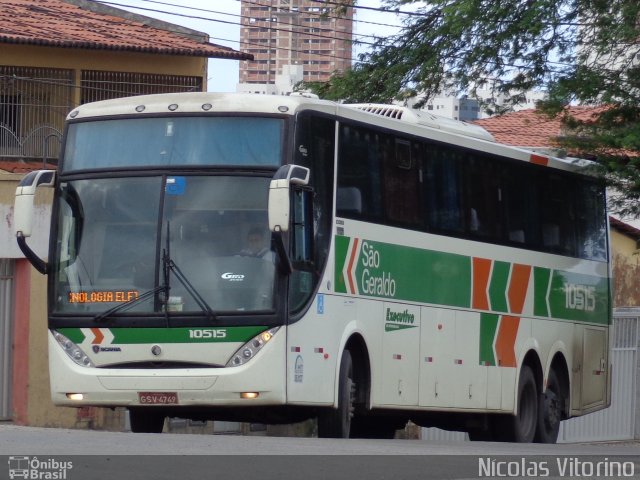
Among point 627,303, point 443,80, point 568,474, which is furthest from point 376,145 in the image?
point 627,303

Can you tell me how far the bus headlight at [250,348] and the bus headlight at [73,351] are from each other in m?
1.37

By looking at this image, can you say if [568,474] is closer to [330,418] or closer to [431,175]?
[330,418]

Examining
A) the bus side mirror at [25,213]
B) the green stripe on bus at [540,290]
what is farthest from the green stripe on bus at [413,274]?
the bus side mirror at [25,213]

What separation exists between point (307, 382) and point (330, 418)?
A: 2.40ft

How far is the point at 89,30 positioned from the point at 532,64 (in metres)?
11.6

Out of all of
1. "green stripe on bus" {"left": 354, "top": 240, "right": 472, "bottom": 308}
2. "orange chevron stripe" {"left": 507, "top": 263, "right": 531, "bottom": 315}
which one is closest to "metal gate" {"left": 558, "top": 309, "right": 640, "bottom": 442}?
"orange chevron stripe" {"left": 507, "top": 263, "right": 531, "bottom": 315}

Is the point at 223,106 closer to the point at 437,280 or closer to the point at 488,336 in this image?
the point at 437,280

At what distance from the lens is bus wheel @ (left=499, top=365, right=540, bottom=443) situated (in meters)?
18.1

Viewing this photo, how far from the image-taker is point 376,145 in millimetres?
14969

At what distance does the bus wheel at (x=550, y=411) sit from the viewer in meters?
18.9

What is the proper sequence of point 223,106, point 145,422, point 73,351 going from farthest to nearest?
point 145,422 → point 223,106 → point 73,351

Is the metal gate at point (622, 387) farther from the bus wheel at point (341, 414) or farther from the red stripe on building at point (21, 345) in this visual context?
the bus wheel at point (341, 414)

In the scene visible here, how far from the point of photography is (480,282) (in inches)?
670

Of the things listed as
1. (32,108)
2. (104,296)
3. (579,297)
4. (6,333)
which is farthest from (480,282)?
(32,108)
